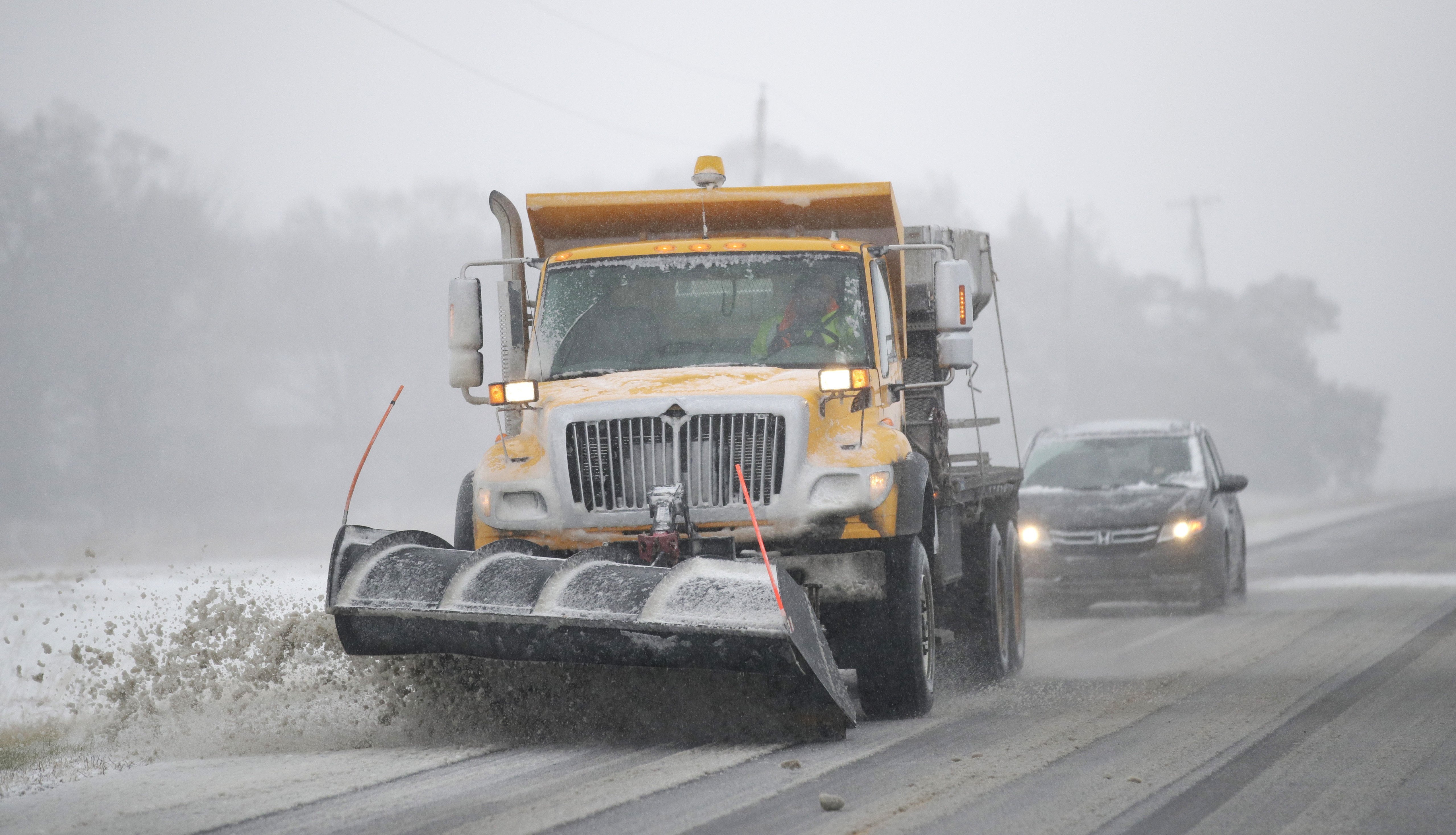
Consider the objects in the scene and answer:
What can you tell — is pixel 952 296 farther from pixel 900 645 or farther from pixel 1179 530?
pixel 1179 530

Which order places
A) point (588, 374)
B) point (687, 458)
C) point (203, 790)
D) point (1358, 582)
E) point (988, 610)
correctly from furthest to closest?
point (1358, 582) → point (988, 610) → point (588, 374) → point (687, 458) → point (203, 790)

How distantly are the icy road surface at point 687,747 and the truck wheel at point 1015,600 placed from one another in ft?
0.69

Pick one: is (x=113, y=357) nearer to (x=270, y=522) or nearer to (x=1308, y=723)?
(x=270, y=522)

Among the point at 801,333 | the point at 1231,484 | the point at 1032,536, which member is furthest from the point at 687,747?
the point at 1231,484

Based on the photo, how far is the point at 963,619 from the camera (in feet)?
34.2

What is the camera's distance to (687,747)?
7215 millimetres

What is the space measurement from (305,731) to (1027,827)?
13.3 ft

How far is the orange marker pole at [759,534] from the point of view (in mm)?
6488

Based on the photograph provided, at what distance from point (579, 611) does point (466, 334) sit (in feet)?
7.72

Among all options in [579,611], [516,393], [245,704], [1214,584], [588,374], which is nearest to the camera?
[579,611]

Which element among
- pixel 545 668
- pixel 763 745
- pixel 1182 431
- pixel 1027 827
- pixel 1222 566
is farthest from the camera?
pixel 1182 431

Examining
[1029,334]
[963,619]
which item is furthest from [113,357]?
[1029,334]

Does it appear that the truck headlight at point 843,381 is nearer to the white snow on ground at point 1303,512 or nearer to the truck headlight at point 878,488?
the truck headlight at point 878,488

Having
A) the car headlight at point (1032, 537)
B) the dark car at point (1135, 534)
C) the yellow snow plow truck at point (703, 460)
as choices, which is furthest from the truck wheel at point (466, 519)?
the car headlight at point (1032, 537)
